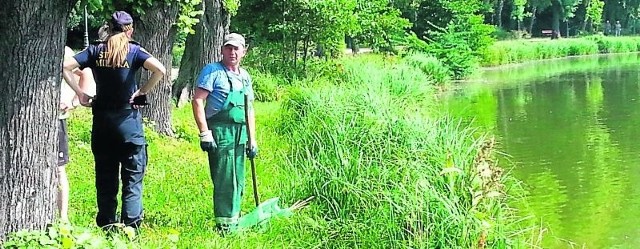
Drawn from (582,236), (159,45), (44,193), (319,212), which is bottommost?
(582,236)

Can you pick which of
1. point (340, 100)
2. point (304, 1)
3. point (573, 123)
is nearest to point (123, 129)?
point (340, 100)

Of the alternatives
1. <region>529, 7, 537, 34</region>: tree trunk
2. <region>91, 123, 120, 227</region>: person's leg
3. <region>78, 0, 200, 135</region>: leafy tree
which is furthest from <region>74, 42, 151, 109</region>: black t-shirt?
<region>529, 7, 537, 34</region>: tree trunk

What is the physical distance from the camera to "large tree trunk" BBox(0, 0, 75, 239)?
4766 mm

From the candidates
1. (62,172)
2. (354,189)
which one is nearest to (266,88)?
(354,189)

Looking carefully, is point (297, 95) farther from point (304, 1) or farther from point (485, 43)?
point (485, 43)

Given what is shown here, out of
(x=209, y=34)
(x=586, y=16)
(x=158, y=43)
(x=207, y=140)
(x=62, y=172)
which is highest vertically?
(x=586, y=16)

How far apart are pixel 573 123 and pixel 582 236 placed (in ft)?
30.0

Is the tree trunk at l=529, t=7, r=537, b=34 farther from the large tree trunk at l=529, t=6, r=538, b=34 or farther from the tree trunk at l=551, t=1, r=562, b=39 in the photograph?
the tree trunk at l=551, t=1, r=562, b=39

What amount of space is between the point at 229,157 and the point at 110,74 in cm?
102

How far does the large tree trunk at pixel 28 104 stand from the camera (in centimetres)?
477

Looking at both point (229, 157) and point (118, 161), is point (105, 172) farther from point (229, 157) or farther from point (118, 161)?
point (229, 157)

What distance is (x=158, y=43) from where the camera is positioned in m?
10.7

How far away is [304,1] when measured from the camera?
19.7m

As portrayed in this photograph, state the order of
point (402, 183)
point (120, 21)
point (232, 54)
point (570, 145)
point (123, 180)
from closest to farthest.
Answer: point (120, 21) → point (123, 180) → point (232, 54) → point (402, 183) → point (570, 145)
